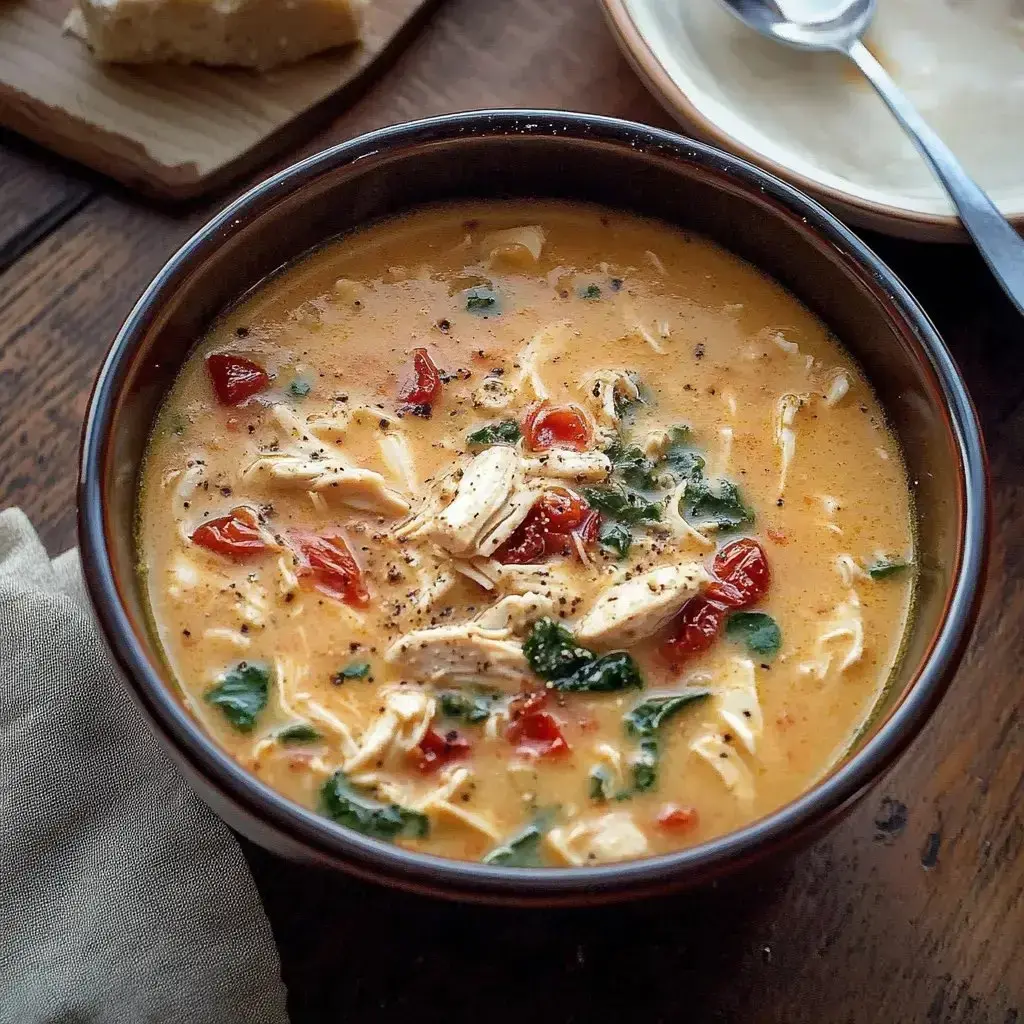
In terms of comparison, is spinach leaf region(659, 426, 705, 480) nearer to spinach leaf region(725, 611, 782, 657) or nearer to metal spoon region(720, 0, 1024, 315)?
spinach leaf region(725, 611, 782, 657)

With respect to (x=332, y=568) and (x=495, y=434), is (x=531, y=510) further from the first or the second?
(x=332, y=568)

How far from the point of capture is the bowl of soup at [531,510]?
7.17ft

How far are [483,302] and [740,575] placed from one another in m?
0.82

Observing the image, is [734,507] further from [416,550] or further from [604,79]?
[604,79]

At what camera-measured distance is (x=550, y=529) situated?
2469 millimetres

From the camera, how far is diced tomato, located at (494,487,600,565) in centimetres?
244

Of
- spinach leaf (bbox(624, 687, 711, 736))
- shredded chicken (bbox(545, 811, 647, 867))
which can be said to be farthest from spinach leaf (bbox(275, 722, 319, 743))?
spinach leaf (bbox(624, 687, 711, 736))

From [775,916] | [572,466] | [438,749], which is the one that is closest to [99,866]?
[438,749]

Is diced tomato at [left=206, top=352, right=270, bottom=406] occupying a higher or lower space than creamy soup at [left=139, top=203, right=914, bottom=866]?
A: higher

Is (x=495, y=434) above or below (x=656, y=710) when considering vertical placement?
above

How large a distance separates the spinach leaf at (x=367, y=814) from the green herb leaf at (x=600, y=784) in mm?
281

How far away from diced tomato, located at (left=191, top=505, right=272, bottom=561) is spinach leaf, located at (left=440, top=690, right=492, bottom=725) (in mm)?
450

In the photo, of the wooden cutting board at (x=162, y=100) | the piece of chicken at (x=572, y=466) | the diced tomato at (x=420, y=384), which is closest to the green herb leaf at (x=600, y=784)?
the piece of chicken at (x=572, y=466)

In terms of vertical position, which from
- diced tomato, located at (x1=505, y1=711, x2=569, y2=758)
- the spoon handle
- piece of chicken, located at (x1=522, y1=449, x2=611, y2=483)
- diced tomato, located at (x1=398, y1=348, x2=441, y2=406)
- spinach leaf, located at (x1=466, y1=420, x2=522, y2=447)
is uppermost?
the spoon handle
